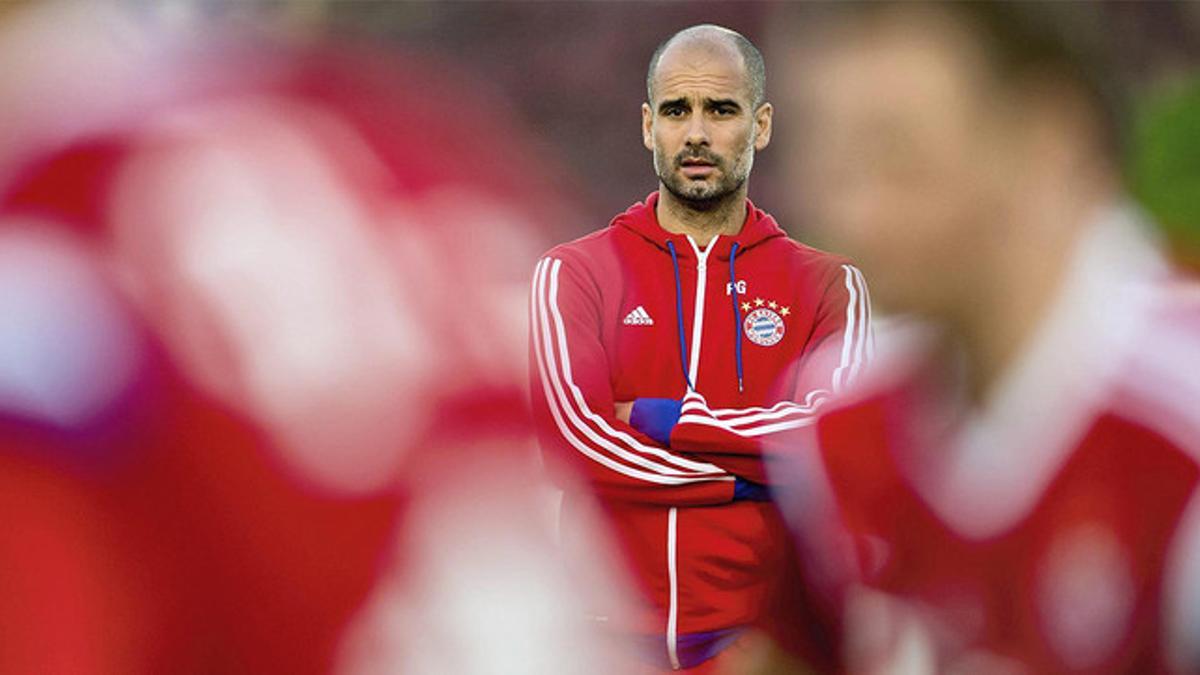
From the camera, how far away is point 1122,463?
0.44m

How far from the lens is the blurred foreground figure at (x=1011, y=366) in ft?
1.44

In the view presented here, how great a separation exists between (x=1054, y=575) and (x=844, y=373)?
58 centimetres

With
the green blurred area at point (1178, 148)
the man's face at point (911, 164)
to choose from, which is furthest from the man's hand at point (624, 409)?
the green blurred area at point (1178, 148)

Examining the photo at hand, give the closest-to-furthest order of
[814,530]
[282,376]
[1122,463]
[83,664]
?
1. [1122,463]
2. [814,530]
3. [83,664]
4. [282,376]

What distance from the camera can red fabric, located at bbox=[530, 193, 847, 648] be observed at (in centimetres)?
101

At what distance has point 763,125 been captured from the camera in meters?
1.07

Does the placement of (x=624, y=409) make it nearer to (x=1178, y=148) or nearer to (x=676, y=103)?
(x=676, y=103)

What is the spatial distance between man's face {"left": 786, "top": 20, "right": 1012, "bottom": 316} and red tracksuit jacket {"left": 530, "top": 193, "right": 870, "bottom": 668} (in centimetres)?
48

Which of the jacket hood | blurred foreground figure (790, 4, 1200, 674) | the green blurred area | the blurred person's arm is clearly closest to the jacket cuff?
the blurred person's arm

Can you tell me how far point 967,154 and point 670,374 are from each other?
58cm

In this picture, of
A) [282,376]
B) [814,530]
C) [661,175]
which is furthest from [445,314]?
[814,530]

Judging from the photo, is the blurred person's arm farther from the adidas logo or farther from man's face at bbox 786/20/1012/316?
man's face at bbox 786/20/1012/316

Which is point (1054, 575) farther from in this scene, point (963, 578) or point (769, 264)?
point (769, 264)

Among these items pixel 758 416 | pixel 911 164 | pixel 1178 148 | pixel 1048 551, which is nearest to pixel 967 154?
pixel 911 164
